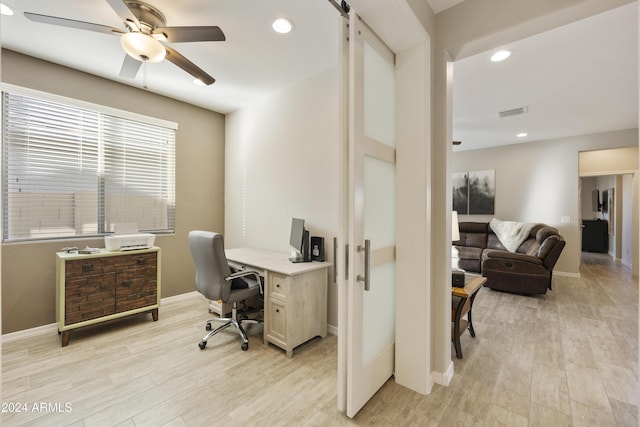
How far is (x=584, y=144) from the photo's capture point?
5195 millimetres

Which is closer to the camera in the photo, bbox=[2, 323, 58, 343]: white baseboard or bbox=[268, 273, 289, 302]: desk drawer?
bbox=[268, 273, 289, 302]: desk drawer

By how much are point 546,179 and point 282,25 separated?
18.5 ft

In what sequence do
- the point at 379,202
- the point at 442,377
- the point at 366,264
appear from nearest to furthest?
the point at 366,264, the point at 379,202, the point at 442,377

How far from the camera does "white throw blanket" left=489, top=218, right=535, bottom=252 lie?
516cm

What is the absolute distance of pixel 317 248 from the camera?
3104mm

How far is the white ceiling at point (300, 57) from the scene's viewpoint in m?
2.34

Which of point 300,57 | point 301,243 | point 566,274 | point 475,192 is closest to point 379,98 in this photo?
point 300,57

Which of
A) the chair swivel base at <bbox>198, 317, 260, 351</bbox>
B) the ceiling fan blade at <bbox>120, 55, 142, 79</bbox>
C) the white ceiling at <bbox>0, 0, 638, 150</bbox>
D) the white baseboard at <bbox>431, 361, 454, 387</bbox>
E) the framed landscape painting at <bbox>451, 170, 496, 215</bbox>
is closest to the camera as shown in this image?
the white baseboard at <bbox>431, 361, 454, 387</bbox>

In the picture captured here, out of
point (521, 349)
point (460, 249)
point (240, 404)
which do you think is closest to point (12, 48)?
point (240, 404)

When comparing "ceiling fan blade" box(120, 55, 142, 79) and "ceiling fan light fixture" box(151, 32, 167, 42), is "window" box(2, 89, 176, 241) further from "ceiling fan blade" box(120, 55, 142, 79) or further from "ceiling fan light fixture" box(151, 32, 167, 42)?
"ceiling fan light fixture" box(151, 32, 167, 42)

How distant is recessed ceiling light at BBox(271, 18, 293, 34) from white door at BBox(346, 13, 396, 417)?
0.85m

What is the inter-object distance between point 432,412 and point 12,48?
15.5 feet

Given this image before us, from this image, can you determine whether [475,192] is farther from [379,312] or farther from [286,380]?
[286,380]

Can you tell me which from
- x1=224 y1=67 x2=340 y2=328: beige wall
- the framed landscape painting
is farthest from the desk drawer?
the framed landscape painting
